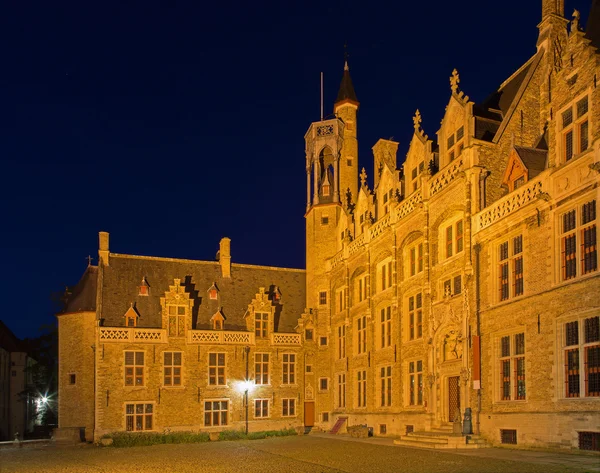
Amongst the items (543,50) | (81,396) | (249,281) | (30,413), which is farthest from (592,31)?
(30,413)

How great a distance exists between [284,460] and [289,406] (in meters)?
19.0

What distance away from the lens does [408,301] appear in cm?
3014

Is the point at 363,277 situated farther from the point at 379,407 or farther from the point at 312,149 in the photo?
the point at 312,149

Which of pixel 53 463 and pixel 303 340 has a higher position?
pixel 303 340

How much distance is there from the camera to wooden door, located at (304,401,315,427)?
39.9 metres

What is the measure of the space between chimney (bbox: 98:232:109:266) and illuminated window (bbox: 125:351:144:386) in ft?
19.2

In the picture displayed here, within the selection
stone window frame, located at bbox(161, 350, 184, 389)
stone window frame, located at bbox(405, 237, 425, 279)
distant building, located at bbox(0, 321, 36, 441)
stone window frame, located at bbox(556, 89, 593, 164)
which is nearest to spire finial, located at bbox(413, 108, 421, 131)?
stone window frame, located at bbox(405, 237, 425, 279)

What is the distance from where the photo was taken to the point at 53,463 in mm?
22953


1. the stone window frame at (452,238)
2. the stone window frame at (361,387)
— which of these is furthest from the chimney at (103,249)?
the stone window frame at (452,238)

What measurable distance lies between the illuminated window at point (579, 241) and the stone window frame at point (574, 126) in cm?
161

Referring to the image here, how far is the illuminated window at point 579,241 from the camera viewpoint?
730 inches

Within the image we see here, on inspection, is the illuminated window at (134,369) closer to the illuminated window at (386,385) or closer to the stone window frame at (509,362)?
the illuminated window at (386,385)

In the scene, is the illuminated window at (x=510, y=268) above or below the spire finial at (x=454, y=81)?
below

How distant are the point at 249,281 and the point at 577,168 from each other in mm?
26550
